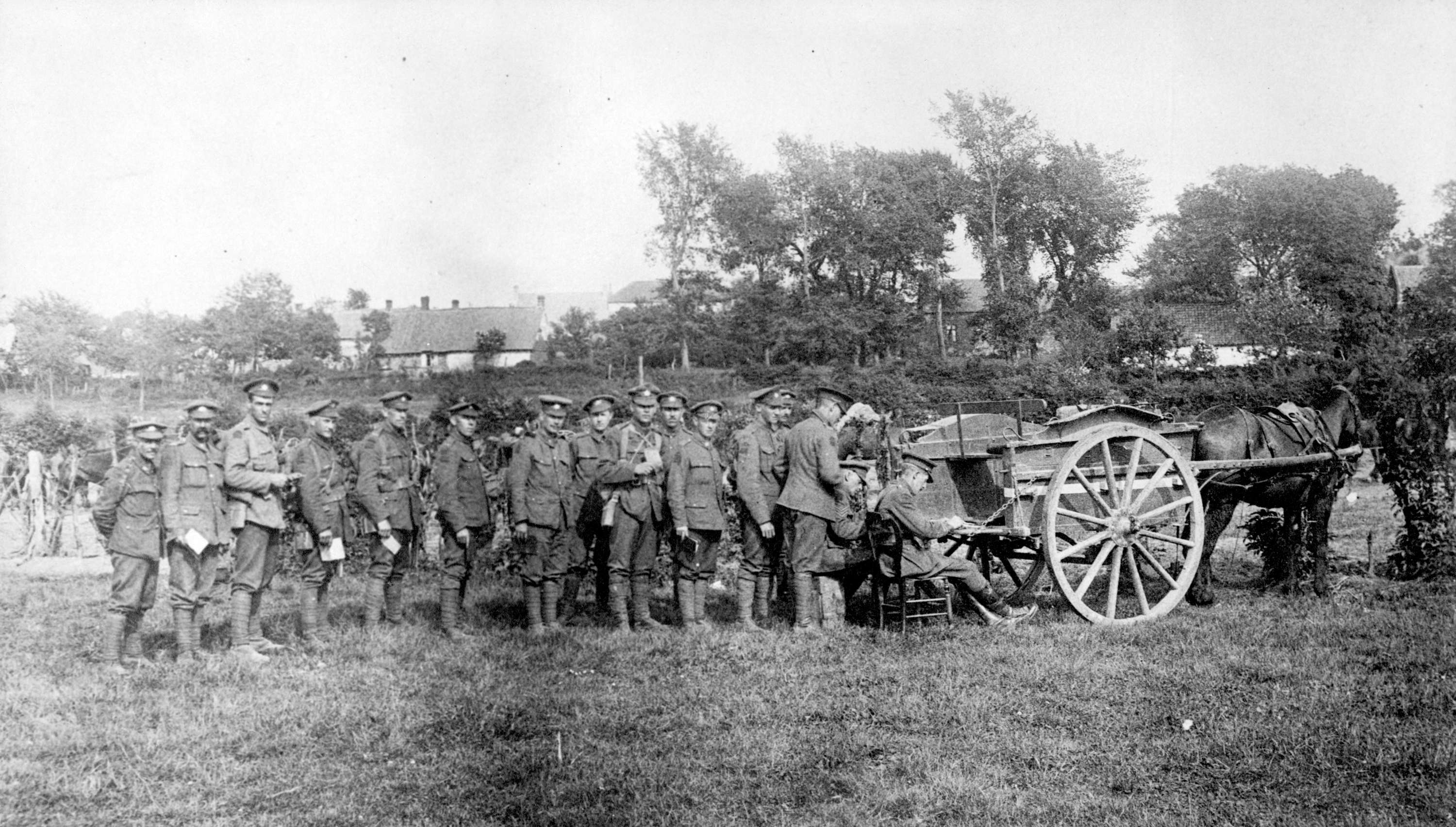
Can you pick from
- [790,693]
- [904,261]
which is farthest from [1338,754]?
[904,261]

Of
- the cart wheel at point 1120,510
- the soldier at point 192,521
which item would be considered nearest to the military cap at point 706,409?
the cart wheel at point 1120,510

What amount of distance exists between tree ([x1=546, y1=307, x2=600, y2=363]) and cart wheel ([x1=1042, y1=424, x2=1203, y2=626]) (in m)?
32.7

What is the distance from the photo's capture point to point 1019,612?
7.45m

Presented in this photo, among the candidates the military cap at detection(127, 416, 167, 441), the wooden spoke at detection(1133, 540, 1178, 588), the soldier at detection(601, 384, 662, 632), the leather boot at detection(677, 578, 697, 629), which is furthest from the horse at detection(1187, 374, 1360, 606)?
the military cap at detection(127, 416, 167, 441)

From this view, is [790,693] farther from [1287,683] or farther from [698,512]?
[1287,683]

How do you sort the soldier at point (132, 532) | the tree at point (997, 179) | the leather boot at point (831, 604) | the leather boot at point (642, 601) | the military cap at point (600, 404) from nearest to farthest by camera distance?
the soldier at point (132, 532) < the leather boot at point (831, 604) < the leather boot at point (642, 601) < the military cap at point (600, 404) < the tree at point (997, 179)

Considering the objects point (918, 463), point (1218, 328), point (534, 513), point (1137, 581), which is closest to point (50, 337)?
point (534, 513)

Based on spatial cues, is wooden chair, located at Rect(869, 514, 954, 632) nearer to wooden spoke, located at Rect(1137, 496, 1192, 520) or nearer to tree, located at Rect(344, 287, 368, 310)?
wooden spoke, located at Rect(1137, 496, 1192, 520)

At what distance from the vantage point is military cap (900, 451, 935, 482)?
23.8ft

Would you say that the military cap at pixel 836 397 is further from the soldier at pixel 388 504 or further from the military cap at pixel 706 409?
the soldier at pixel 388 504

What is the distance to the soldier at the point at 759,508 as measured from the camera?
7844 millimetres

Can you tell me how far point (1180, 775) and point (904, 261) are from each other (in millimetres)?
34837

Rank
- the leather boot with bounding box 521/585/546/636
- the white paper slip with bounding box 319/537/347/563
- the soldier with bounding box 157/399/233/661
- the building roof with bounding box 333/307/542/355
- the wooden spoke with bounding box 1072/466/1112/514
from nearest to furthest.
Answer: the soldier with bounding box 157/399/233/661
the wooden spoke with bounding box 1072/466/1112/514
the white paper slip with bounding box 319/537/347/563
the leather boot with bounding box 521/585/546/636
the building roof with bounding box 333/307/542/355

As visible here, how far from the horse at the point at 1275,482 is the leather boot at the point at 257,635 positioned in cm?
754
